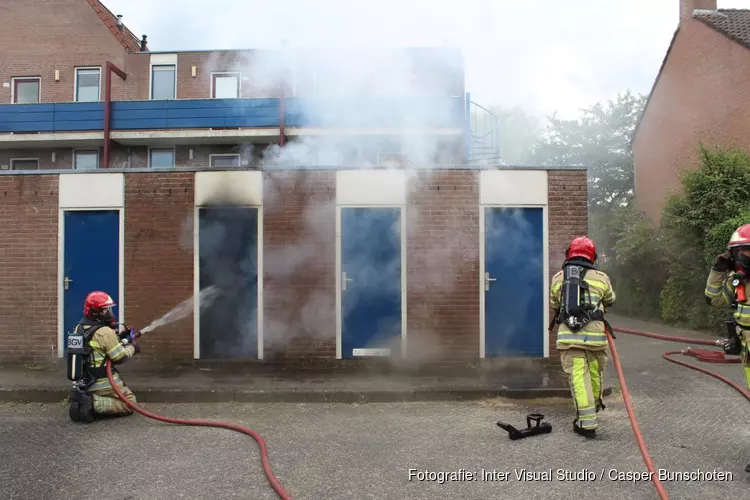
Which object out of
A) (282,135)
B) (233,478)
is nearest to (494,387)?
(233,478)

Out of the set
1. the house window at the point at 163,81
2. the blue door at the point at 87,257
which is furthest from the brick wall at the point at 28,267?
the house window at the point at 163,81

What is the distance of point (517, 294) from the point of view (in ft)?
24.3

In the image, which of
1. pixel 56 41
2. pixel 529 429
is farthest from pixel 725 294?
pixel 56 41

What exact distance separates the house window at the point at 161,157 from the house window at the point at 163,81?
1.88 metres

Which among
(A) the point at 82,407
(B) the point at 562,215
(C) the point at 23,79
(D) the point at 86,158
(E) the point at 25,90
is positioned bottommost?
(A) the point at 82,407

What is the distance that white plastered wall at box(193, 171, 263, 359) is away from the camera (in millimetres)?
7527

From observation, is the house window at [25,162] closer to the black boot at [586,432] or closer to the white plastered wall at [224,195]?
the white plastered wall at [224,195]

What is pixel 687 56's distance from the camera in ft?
55.1

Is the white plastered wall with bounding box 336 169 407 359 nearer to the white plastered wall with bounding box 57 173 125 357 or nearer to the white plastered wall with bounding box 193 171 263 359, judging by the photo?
the white plastered wall with bounding box 193 171 263 359

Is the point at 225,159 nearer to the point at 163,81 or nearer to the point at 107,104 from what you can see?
the point at 163,81

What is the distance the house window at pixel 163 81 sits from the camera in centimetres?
1759

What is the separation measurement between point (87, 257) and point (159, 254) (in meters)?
1.05

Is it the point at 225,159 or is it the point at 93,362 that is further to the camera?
the point at 225,159

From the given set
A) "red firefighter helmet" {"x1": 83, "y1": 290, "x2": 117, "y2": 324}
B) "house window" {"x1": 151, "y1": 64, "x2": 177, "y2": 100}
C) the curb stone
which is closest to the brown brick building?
the curb stone
